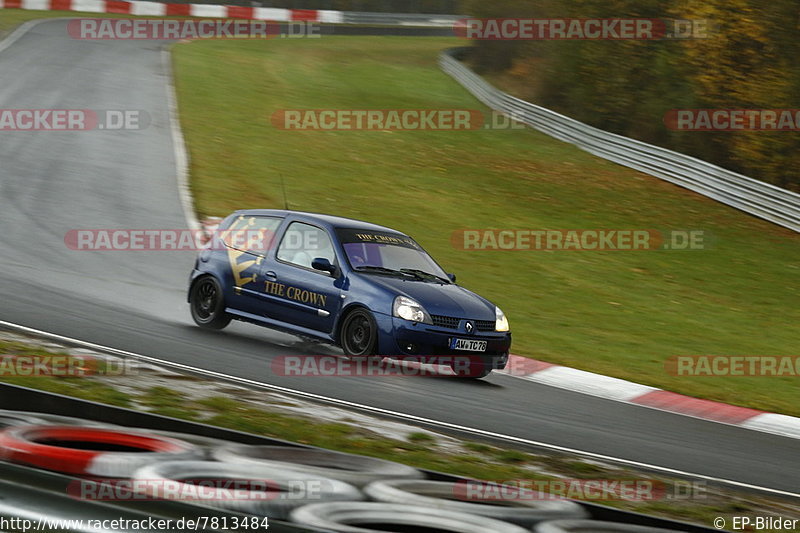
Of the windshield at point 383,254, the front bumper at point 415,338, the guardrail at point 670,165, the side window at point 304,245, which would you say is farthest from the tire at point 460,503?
the guardrail at point 670,165

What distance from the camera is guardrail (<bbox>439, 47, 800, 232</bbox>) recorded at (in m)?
23.2

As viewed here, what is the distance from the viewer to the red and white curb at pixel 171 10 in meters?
50.0

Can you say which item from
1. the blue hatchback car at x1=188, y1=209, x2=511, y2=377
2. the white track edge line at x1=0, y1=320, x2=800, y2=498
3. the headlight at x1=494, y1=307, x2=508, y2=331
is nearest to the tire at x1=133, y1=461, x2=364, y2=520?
the white track edge line at x1=0, y1=320, x2=800, y2=498

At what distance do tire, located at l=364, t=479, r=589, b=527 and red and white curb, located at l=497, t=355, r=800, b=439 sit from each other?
17.9ft

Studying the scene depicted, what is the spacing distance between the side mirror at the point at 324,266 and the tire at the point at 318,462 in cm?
493

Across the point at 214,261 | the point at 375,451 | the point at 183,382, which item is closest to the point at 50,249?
the point at 214,261

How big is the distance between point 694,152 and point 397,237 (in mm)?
18917

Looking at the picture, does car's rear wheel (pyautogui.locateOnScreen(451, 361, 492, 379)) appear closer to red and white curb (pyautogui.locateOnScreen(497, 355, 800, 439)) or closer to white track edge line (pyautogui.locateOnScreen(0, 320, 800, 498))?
red and white curb (pyautogui.locateOnScreen(497, 355, 800, 439))

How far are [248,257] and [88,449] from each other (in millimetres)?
5783

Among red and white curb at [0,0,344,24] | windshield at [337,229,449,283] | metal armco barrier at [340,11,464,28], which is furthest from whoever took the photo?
metal armco barrier at [340,11,464,28]

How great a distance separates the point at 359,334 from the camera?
1042 centimetres

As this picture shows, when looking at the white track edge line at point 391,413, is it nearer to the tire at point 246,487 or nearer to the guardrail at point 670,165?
the tire at point 246,487

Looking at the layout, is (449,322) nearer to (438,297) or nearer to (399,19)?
(438,297)

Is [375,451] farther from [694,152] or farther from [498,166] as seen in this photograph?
[694,152]
